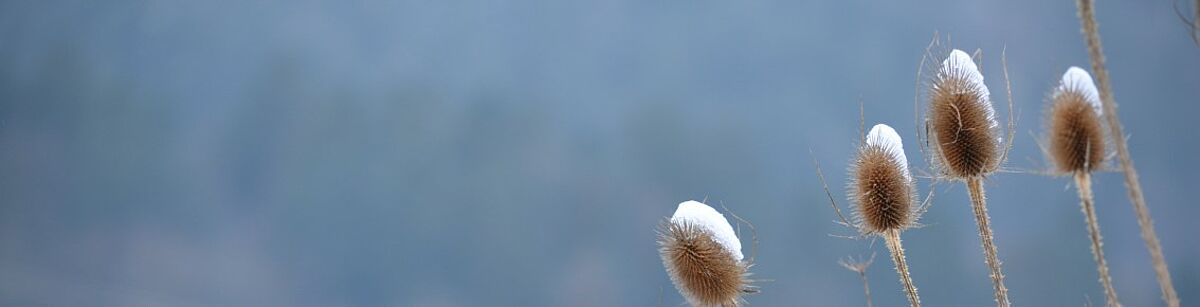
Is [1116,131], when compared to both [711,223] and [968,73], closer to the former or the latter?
[968,73]

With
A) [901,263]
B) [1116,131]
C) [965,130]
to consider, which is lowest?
[1116,131]

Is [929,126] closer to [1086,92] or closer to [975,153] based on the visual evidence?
[975,153]

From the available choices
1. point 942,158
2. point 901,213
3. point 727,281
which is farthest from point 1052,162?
point 727,281

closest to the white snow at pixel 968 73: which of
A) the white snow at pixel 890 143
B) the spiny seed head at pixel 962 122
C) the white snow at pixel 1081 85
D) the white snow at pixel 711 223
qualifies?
the spiny seed head at pixel 962 122

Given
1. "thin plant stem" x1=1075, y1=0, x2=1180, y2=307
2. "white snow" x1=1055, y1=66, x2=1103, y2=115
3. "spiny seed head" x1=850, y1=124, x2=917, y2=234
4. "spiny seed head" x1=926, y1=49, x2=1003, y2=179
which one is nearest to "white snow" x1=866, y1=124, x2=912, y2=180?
"spiny seed head" x1=850, y1=124, x2=917, y2=234

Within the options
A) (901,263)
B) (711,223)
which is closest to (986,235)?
(901,263)

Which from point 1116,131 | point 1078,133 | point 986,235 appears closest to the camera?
point 1116,131

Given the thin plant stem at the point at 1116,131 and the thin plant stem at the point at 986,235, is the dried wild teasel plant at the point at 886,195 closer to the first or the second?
the thin plant stem at the point at 986,235
